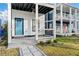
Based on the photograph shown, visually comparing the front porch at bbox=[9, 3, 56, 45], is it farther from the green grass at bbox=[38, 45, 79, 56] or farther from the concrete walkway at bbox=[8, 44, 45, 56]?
the green grass at bbox=[38, 45, 79, 56]

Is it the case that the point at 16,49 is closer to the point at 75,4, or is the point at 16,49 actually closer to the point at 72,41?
the point at 72,41

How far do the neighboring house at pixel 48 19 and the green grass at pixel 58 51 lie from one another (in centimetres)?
81

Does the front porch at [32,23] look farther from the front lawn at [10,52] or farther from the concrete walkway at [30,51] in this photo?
the front lawn at [10,52]

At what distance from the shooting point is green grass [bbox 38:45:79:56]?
247 inches

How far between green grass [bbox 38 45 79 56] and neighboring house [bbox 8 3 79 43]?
807 mm

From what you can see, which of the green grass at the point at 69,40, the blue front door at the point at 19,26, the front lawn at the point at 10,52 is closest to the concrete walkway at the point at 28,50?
the front lawn at the point at 10,52

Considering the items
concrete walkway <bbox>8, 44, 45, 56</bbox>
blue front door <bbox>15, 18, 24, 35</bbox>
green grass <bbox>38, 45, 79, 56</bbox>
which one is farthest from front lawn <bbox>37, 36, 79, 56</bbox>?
blue front door <bbox>15, 18, 24, 35</bbox>

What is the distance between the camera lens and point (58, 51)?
6.42m

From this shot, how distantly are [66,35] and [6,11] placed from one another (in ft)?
9.31

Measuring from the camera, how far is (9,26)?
6.88 meters

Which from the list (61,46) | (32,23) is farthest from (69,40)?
(32,23)

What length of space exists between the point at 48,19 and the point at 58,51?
194cm

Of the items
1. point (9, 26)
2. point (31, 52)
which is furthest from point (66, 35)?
point (9, 26)

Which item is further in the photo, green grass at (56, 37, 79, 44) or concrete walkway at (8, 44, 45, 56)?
green grass at (56, 37, 79, 44)
